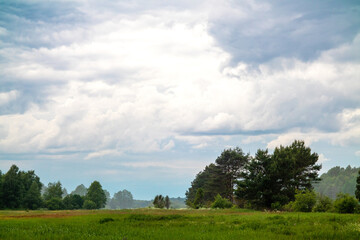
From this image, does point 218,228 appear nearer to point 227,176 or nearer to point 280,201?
point 280,201

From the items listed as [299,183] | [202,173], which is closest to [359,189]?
[299,183]

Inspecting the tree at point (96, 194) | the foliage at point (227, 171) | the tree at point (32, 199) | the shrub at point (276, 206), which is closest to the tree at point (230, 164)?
the foliage at point (227, 171)

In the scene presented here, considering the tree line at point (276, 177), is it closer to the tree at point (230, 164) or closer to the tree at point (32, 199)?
the tree at point (230, 164)

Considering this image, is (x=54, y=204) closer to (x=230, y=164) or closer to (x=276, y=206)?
(x=230, y=164)

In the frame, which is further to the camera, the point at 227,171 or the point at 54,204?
the point at 54,204

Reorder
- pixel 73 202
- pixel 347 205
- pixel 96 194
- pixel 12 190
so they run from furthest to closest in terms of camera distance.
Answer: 1. pixel 96 194
2. pixel 73 202
3. pixel 12 190
4. pixel 347 205

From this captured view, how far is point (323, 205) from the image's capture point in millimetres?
41219

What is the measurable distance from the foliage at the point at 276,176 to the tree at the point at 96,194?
57728mm

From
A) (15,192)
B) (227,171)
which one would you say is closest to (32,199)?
(15,192)

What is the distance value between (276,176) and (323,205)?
1808 cm

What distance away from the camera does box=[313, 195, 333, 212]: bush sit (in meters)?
40.7

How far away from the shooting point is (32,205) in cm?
8450

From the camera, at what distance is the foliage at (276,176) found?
190ft

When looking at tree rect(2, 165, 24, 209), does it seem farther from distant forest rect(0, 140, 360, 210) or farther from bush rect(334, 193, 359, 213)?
bush rect(334, 193, 359, 213)
